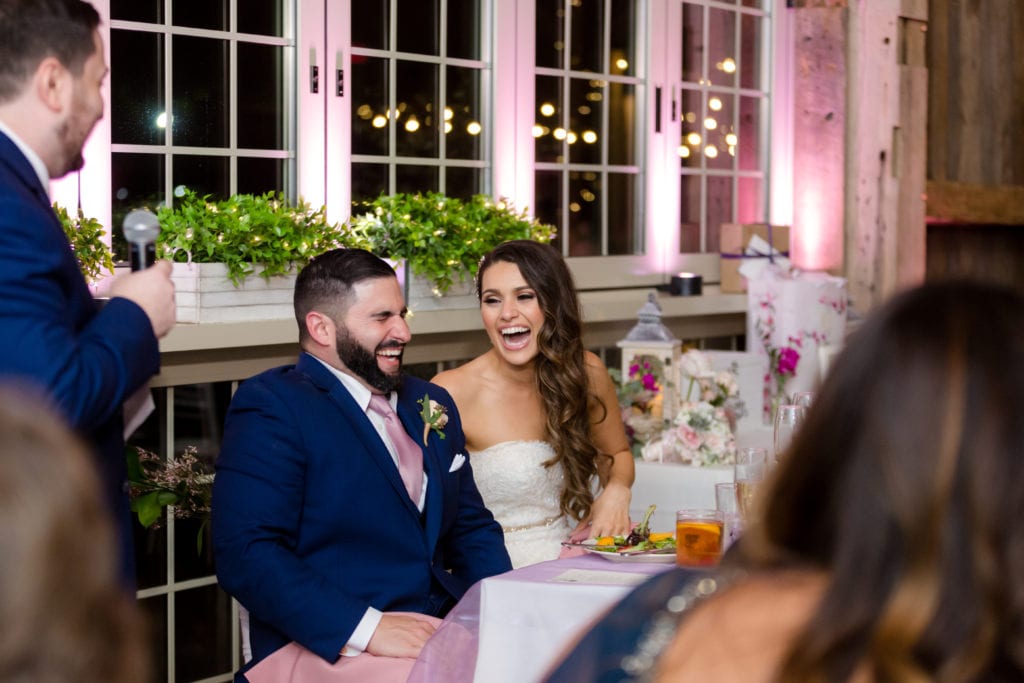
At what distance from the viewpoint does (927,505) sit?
1.06 m

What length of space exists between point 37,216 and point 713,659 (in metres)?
1.16

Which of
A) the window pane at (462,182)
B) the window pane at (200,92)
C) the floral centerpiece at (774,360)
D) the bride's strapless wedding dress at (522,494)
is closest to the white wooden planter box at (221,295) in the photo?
the window pane at (200,92)

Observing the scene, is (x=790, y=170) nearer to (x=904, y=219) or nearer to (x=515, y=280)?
(x=904, y=219)

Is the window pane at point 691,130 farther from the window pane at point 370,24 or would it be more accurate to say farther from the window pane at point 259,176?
the window pane at point 259,176

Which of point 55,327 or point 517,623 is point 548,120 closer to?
point 517,623

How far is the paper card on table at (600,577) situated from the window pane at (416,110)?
2214 millimetres

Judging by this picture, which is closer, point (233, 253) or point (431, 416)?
point (431, 416)

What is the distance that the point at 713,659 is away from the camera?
3.85 feet

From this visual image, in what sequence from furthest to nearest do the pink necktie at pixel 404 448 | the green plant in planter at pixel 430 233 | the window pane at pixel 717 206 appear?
the window pane at pixel 717 206 < the green plant in planter at pixel 430 233 < the pink necktie at pixel 404 448

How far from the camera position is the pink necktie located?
9.77 ft

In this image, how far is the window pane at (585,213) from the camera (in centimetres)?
513

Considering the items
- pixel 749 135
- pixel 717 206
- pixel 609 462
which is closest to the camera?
pixel 609 462

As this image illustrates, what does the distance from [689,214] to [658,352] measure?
4.61ft

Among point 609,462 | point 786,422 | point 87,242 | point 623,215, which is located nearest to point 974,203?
point 623,215
